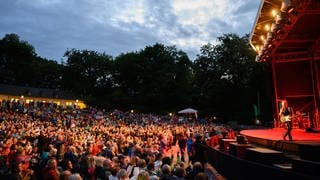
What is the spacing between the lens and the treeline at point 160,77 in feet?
167

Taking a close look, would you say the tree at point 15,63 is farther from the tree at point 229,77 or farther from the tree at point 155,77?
the tree at point 229,77

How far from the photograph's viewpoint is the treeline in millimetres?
50969

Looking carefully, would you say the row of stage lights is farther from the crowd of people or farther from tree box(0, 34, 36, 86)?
tree box(0, 34, 36, 86)

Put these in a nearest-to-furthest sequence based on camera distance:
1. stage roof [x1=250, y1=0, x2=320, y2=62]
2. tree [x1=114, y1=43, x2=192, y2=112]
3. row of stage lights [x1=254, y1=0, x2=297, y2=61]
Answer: row of stage lights [x1=254, y1=0, x2=297, y2=61] → stage roof [x1=250, y1=0, x2=320, y2=62] → tree [x1=114, y1=43, x2=192, y2=112]

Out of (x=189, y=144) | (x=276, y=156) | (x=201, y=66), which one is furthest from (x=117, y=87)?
(x=276, y=156)

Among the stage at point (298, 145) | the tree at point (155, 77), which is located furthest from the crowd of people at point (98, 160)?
the tree at point (155, 77)

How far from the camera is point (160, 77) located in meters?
62.2

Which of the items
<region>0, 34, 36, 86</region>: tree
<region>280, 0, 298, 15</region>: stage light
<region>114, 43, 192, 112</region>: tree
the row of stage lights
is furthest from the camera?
<region>0, 34, 36, 86</region>: tree

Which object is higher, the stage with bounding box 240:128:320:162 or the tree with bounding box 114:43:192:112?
the tree with bounding box 114:43:192:112

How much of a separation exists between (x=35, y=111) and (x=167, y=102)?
27.5 meters

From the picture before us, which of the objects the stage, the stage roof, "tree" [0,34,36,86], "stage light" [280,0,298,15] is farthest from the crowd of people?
"tree" [0,34,36,86]

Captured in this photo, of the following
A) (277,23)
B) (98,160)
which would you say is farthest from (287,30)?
(98,160)

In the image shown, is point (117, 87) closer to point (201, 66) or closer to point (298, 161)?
point (201, 66)

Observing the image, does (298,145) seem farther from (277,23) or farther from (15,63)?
(15,63)
